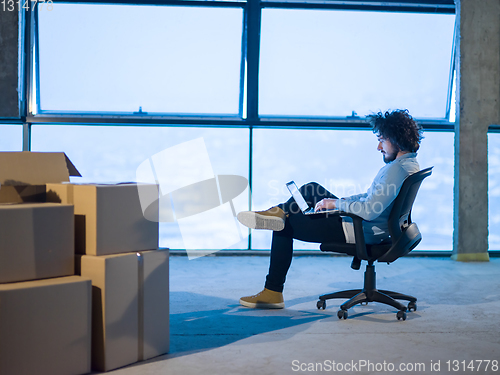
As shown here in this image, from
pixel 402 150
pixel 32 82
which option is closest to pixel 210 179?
pixel 32 82

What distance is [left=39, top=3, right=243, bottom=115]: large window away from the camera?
454 centimetres

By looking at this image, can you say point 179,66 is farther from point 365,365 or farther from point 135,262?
point 365,365

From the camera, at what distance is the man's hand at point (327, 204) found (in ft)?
8.43

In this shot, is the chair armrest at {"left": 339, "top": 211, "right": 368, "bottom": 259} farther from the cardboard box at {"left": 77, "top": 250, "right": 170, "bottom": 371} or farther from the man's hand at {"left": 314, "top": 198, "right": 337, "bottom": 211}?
the cardboard box at {"left": 77, "top": 250, "right": 170, "bottom": 371}

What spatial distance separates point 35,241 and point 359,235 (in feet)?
5.05

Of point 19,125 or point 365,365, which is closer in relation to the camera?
point 365,365

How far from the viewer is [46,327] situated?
161 centimetres

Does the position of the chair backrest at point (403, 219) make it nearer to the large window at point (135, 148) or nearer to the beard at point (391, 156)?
the beard at point (391, 156)

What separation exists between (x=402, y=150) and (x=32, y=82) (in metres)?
3.52

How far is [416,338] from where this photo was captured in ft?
7.13

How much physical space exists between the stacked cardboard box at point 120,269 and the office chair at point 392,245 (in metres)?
1.02

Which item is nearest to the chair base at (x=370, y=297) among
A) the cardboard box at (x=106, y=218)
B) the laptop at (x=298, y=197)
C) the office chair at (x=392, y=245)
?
the office chair at (x=392, y=245)

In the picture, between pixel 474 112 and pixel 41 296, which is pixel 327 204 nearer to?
pixel 41 296

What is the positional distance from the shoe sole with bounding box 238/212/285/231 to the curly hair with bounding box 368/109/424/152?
752mm
